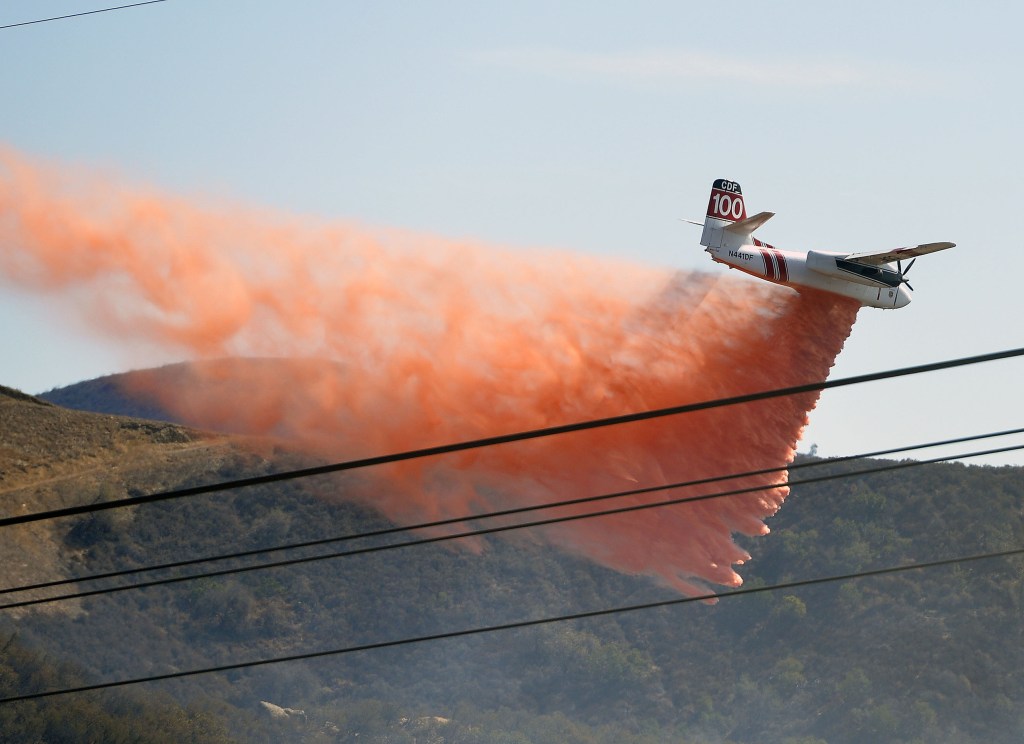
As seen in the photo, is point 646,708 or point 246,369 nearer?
point 246,369

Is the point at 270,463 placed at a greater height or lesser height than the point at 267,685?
greater

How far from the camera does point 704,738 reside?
119 m

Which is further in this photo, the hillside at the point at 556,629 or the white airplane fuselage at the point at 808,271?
the hillside at the point at 556,629

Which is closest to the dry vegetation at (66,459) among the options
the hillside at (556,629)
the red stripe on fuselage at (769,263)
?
the hillside at (556,629)

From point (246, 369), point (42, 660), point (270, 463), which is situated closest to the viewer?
point (246, 369)

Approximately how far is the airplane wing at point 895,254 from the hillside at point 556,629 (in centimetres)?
5897

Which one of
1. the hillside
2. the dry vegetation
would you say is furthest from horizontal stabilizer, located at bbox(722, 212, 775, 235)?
the hillside

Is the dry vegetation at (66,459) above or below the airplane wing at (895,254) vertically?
below

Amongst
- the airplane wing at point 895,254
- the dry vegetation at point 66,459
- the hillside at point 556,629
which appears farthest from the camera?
the hillside at point 556,629

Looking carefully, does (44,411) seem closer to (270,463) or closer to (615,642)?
(270,463)

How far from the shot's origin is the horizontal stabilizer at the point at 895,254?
39156mm

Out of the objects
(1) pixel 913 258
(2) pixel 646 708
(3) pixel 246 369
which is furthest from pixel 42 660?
(1) pixel 913 258

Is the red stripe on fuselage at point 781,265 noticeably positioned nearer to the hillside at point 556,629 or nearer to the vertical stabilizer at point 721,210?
the vertical stabilizer at point 721,210

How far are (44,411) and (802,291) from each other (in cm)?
6278
